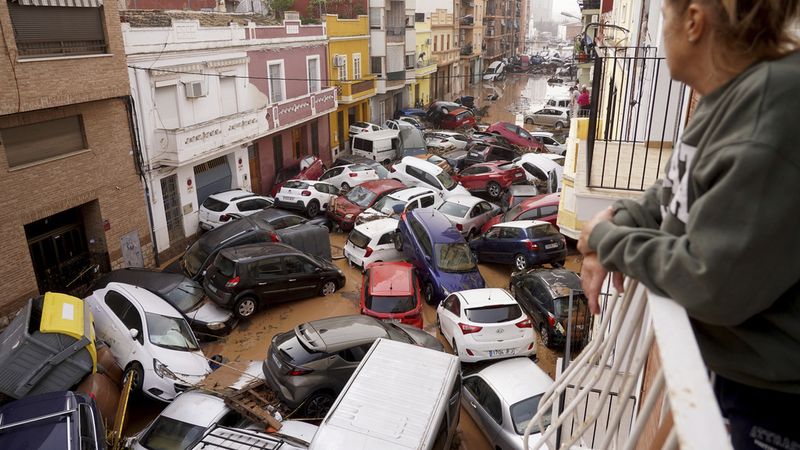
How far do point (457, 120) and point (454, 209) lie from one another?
19.9 m

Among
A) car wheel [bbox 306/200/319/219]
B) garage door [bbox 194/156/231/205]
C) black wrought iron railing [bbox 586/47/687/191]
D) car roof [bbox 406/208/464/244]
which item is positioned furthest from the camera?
car wheel [bbox 306/200/319/219]

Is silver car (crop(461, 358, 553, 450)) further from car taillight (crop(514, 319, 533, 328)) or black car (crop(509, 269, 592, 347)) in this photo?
black car (crop(509, 269, 592, 347))

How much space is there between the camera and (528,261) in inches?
603

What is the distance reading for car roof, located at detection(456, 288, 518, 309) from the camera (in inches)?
447

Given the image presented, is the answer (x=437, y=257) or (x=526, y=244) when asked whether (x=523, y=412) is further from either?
(x=526, y=244)

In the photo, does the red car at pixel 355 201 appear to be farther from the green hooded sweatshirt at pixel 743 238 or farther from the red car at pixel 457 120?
the red car at pixel 457 120

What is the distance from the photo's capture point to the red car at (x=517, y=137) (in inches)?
1127

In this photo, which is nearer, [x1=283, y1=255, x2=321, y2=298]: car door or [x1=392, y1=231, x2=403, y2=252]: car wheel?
[x1=283, y1=255, x2=321, y2=298]: car door

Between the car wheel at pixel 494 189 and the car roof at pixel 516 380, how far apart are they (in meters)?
12.9

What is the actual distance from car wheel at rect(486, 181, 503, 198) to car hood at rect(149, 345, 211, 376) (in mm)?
14517

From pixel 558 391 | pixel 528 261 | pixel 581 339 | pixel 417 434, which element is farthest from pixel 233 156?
pixel 558 391

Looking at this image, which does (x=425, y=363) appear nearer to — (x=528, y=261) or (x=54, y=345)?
(x=54, y=345)

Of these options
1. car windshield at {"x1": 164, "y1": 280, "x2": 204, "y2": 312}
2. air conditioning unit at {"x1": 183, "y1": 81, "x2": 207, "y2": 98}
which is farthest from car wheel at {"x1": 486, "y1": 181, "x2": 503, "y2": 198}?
car windshield at {"x1": 164, "y1": 280, "x2": 204, "y2": 312}

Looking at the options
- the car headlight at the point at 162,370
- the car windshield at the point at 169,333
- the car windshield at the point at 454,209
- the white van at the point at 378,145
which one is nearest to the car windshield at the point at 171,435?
the car headlight at the point at 162,370
